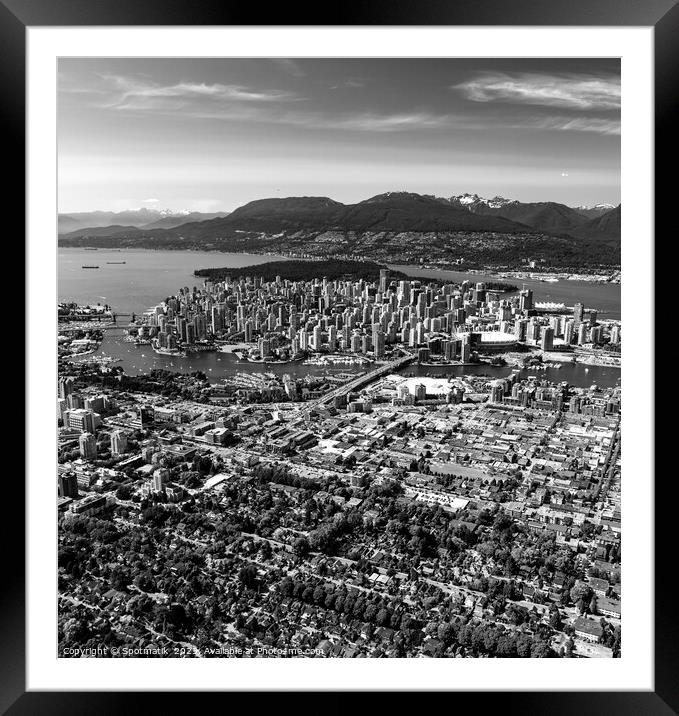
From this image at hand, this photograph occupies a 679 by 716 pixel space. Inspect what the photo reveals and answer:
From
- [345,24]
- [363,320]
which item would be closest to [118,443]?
[363,320]

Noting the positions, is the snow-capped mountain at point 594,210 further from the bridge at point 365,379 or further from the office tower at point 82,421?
the office tower at point 82,421

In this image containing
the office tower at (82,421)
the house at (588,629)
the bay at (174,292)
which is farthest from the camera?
the bay at (174,292)

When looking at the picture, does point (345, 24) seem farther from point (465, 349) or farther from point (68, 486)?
point (465, 349)

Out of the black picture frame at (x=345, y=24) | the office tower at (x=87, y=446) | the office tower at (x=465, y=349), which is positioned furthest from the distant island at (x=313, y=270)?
the black picture frame at (x=345, y=24)

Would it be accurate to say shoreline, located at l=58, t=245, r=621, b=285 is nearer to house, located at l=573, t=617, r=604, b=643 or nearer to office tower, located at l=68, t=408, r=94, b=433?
office tower, located at l=68, t=408, r=94, b=433

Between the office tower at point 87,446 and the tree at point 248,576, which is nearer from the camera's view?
the tree at point 248,576

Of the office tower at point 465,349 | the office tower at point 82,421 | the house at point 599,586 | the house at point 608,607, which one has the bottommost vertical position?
the house at point 608,607
